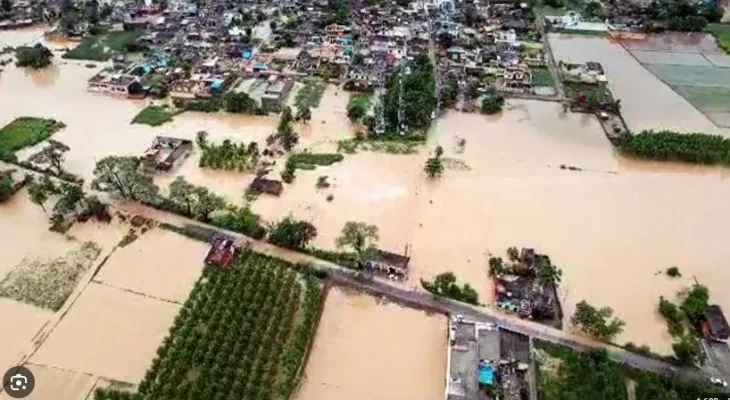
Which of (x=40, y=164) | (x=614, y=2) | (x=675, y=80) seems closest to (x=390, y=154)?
(x=40, y=164)

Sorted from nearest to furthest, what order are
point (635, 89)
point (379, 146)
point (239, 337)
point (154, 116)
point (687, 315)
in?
point (239, 337)
point (687, 315)
point (379, 146)
point (154, 116)
point (635, 89)

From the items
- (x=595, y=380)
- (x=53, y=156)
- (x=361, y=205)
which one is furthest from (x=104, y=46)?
(x=595, y=380)

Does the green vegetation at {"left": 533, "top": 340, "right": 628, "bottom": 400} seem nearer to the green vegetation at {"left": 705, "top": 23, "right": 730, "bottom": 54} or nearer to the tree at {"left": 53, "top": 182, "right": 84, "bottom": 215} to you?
the tree at {"left": 53, "top": 182, "right": 84, "bottom": 215}

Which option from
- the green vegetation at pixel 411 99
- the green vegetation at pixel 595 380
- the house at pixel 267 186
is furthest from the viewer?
the green vegetation at pixel 411 99

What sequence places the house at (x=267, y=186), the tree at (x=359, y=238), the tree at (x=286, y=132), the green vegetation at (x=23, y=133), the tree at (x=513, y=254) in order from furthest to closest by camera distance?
the green vegetation at (x=23, y=133) < the tree at (x=286, y=132) < the house at (x=267, y=186) < the tree at (x=513, y=254) < the tree at (x=359, y=238)

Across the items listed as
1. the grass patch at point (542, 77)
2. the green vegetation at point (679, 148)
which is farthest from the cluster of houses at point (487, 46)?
the green vegetation at point (679, 148)

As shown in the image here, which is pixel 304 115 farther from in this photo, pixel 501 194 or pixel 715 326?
pixel 715 326

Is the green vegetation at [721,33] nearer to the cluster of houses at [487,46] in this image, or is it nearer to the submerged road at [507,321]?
the cluster of houses at [487,46]

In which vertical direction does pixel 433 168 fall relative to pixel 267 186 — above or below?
above
